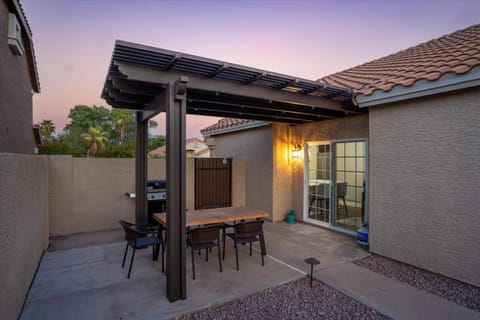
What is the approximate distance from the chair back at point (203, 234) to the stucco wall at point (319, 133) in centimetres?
425

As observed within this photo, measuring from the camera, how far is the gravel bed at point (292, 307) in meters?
2.95

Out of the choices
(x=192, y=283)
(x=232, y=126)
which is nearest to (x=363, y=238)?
(x=192, y=283)

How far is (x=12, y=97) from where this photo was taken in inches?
215

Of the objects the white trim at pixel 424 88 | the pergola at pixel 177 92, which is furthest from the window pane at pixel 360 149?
the white trim at pixel 424 88

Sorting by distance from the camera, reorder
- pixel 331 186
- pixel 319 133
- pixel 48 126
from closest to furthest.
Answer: pixel 331 186 → pixel 319 133 → pixel 48 126

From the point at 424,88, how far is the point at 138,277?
5.43 meters

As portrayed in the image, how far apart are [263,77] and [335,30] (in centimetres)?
636

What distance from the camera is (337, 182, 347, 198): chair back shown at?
6566mm

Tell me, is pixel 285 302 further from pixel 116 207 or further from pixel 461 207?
pixel 116 207

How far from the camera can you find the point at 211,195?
25.9 ft

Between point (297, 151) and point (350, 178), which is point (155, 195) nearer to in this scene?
point (297, 151)

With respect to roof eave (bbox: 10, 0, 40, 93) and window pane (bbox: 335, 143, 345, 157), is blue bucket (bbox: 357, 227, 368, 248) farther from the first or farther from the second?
roof eave (bbox: 10, 0, 40, 93)

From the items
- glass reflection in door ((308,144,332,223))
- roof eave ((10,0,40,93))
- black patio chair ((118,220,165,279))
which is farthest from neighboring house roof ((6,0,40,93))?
glass reflection in door ((308,144,332,223))

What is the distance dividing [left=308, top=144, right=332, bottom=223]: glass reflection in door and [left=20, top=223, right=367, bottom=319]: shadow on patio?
1.25 m
